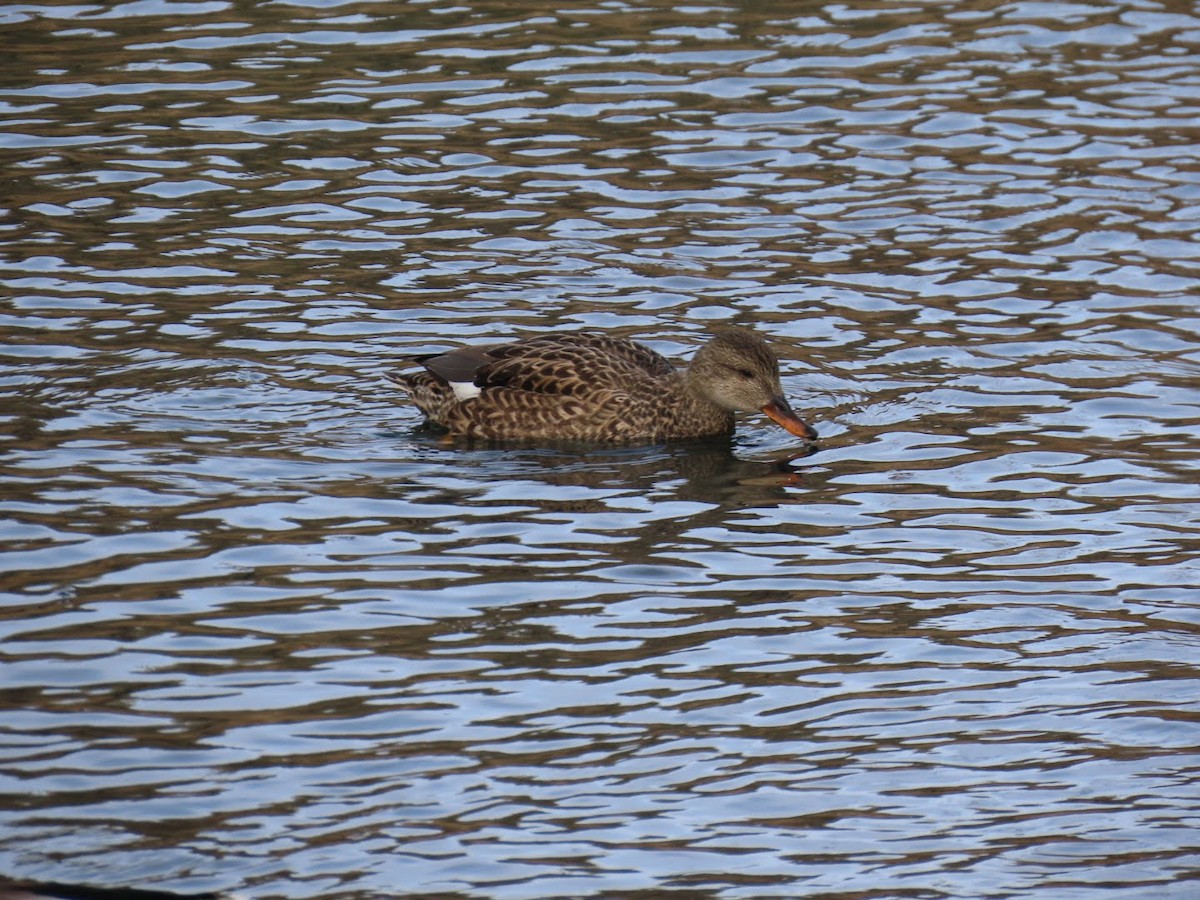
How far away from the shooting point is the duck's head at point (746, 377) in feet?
41.3

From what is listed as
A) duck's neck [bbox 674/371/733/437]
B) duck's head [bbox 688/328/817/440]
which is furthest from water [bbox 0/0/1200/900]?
duck's head [bbox 688/328/817/440]

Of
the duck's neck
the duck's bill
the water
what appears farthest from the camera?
the duck's neck

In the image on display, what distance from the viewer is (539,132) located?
58.2 ft

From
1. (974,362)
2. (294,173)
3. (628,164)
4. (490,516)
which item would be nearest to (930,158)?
(628,164)

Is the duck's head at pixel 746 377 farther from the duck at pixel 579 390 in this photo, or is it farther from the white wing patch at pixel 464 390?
the white wing patch at pixel 464 390

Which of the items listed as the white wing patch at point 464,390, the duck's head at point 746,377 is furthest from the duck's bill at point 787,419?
the white wing patch at point 464,390

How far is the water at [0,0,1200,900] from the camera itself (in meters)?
7.83

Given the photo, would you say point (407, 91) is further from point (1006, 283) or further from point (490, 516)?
point (490, 516)

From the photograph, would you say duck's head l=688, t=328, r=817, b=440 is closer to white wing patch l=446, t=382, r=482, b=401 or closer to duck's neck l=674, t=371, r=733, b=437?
duck's neck l=674, t=371, r=733, b=437

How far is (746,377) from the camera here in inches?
497

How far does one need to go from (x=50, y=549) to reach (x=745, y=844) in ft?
13.3

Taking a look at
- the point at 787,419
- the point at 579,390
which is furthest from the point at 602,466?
the point at 787,419

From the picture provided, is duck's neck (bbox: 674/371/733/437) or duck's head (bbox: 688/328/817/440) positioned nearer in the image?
duck's head (bbox: 688/328/817/440)

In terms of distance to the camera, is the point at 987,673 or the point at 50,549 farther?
the point at 50,549
